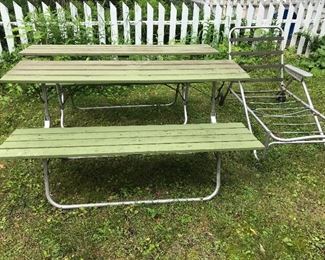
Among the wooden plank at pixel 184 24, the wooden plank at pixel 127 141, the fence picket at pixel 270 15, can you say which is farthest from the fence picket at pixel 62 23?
the fence picket at pixel 270 15

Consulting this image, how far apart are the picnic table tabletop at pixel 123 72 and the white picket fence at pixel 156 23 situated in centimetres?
219

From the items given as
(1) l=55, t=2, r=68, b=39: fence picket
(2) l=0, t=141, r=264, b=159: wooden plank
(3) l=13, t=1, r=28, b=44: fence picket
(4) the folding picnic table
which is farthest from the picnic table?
(3) l=13, t=1, r=28, b=44: fence picket

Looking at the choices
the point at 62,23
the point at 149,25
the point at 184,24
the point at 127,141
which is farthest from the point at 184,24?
the point at 127,141

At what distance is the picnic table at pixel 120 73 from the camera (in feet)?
9.11

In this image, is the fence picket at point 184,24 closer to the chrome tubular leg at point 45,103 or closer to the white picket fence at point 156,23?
the white picket fence at point 156,23

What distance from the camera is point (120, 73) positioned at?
2973 mm

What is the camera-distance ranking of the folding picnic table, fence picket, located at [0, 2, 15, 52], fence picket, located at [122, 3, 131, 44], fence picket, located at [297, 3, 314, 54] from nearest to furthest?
1. the folding picnic table
2. fence picket, located at [0, 2, 15, 52]
3. fence picket, located at [122, 3, 131, 44]
4. fence picket, located at [297, 3, 314, 54]

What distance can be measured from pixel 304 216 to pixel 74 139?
182 cm

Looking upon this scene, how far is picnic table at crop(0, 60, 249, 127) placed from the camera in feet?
9.11

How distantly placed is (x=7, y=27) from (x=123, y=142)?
364 centimetres

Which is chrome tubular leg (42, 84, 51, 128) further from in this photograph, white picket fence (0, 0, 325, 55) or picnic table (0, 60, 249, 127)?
white picket fence (0, 0, 325, 55)

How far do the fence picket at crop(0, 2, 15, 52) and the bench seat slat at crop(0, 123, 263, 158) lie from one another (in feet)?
10.1

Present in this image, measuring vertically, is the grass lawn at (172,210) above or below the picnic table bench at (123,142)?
below

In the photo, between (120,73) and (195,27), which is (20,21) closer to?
(195,27)
